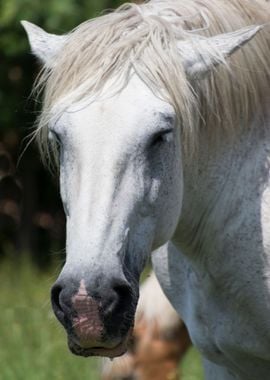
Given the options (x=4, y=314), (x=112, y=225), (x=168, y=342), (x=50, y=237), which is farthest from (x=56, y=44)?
(x=50, y=237)

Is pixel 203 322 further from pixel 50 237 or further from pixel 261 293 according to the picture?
pixel 50 237

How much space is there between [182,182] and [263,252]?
0.40 meters

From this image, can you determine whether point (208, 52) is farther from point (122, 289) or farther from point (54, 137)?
point (122, 289)

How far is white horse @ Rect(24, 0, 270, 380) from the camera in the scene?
11.6 ft

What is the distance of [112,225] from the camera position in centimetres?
356

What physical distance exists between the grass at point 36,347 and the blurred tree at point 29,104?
103cm

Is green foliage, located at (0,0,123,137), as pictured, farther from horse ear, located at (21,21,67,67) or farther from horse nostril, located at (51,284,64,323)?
horse nostril, located at (51,284,64,323)

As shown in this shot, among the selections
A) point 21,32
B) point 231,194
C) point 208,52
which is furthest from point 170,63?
point 21,32

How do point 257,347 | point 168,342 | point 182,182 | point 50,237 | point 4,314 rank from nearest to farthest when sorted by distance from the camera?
point 182,182 → point 257,347 → point 168,342 → point 4,314 → point 50,237

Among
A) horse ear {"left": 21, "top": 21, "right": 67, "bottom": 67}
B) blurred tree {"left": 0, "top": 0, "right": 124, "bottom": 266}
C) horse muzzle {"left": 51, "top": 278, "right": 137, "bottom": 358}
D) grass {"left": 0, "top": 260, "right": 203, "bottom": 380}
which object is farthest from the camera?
blurred tree {"left": 0, "top": 0, "right": 124, "bottom": 266}

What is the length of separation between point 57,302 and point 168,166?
548 millimetres

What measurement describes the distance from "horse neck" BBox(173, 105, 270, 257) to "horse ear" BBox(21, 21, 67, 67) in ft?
1.93

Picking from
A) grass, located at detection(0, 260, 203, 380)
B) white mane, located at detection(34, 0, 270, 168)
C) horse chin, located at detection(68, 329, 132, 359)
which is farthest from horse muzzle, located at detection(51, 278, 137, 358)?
grass, located at detection(0, 260, 203, 380)

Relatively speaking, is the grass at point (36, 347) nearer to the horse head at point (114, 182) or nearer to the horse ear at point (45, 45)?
the horse ear at point (45, 45)
